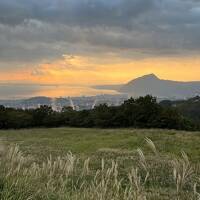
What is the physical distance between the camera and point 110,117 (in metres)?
60.4

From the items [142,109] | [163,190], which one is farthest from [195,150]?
[142,109]

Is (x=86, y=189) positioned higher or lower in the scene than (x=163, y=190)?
higher

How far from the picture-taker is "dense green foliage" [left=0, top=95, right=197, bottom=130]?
57562 millimetres

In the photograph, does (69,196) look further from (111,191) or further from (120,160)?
(120,160)

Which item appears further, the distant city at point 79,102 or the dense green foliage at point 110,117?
the distant city at point 79,102

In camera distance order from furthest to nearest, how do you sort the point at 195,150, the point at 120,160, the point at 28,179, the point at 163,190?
1. the point at 195,150
2. the point at 120,160
3. the point at 163,190
4. the point at 28,179

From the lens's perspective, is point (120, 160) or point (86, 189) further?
point (120, 160)

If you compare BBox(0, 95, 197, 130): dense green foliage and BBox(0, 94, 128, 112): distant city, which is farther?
BBox(0, 94, 128, 112): distant city

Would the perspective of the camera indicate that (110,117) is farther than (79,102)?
No

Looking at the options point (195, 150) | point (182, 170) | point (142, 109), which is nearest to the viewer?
point (182, 170)

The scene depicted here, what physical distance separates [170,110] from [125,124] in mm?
5349

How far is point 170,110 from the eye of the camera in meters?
59.3

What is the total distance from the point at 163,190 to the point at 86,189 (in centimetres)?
387

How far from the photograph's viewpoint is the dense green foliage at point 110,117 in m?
57.6
